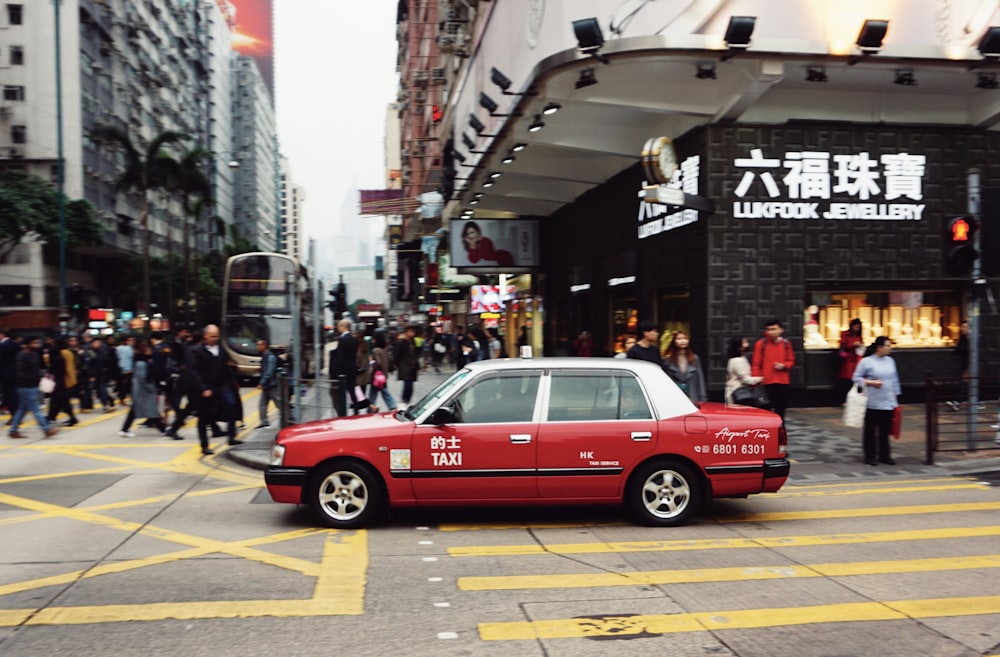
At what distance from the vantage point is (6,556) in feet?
21.6

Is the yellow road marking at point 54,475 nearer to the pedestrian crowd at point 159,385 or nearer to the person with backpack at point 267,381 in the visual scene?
the pedestrian crowd at point 159,385

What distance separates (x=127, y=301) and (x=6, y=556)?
60105 millimetres

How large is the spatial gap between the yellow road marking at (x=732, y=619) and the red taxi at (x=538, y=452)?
7.56ft

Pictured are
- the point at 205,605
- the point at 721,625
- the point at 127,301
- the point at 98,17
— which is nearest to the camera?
the point at 721,625

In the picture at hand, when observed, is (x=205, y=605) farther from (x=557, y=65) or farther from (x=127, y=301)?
(x=127, y=301)

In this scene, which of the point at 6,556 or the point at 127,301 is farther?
the point at 127,301

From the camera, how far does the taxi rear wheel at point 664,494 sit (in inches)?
292

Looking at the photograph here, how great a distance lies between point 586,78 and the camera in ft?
46.6

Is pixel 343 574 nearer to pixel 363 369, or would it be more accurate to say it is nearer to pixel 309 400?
pixel 309 400

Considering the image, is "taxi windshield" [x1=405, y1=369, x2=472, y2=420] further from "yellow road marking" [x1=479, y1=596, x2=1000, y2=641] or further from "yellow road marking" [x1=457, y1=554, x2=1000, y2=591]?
"yellow road marking" [x1=479, y1=596, x2=1000, y2=641]

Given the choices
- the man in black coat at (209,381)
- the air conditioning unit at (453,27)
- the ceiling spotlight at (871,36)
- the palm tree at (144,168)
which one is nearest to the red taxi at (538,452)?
the man in black coat at (209,381)

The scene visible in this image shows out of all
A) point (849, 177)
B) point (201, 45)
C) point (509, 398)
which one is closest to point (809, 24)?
point (849, 177)

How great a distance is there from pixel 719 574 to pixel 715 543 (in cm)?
96

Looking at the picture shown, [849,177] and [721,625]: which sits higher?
[849,177]
